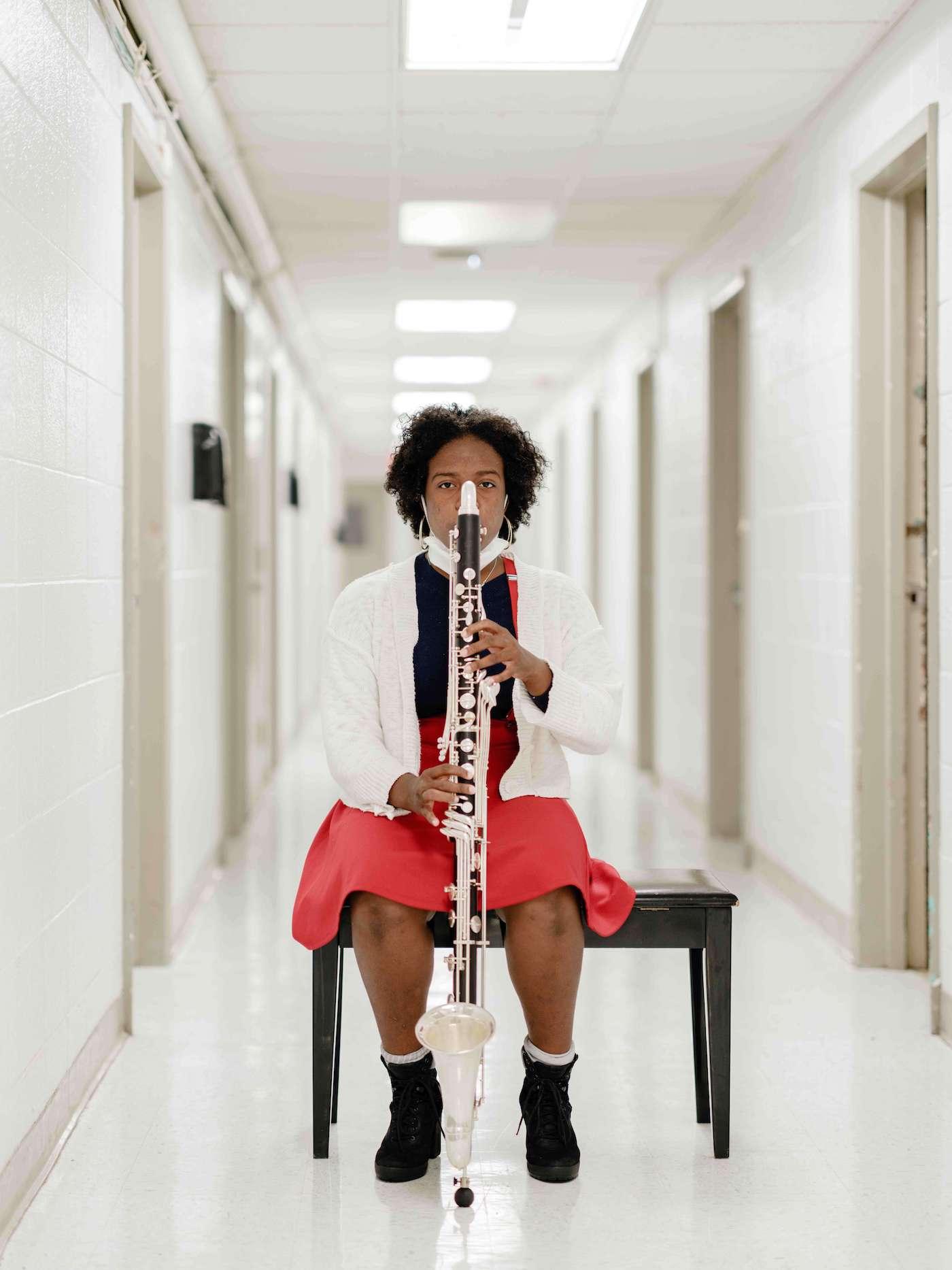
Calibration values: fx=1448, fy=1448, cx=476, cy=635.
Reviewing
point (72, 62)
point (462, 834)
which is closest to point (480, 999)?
point (462, 834)

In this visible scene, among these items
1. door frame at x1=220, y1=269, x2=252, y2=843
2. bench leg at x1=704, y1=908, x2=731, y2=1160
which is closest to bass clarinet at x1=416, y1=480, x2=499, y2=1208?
bench leg at x1=704, y1=908, x2=731, y2=1160

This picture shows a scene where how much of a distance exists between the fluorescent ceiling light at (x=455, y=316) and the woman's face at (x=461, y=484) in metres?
4.96

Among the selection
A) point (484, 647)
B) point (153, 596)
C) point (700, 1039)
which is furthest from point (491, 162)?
point (700, 1039)

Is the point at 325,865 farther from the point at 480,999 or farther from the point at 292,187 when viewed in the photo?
the point at 292,187

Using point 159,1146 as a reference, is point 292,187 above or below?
above

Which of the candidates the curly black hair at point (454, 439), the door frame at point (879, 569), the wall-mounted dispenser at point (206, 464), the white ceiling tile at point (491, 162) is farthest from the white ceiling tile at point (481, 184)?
the curly black hair at point (454, 439)

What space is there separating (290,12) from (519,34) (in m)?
0.62

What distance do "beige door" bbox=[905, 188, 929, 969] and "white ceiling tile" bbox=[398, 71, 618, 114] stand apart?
942mm

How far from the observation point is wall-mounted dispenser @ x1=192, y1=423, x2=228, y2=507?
175 inches

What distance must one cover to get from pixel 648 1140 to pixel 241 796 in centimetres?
354

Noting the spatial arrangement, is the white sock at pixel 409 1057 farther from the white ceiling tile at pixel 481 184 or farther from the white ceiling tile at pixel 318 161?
the white ceiling tile at pixel 481 184

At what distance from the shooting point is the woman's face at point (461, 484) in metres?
2.57

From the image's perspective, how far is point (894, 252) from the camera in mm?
3885

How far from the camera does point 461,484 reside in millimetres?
2566
